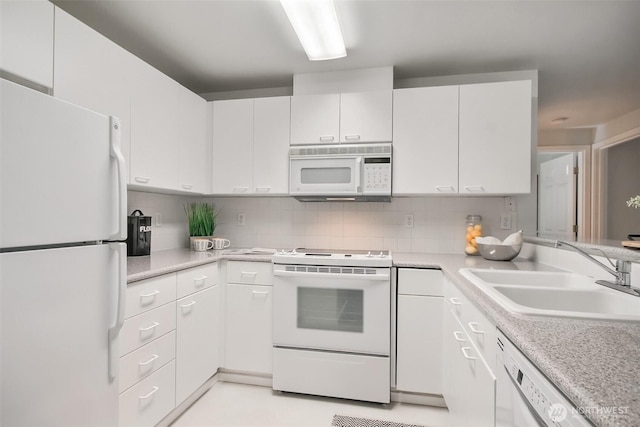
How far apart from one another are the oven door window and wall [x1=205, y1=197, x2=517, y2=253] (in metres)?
0.70

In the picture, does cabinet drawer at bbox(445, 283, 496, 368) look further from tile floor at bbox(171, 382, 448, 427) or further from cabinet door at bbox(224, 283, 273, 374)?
cabinet door at bbox(224, 283, 273, 374)

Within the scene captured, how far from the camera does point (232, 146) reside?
2.75 m

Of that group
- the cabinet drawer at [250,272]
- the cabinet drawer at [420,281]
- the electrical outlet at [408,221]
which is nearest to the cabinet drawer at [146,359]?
the cabinet drawer at [250,272]

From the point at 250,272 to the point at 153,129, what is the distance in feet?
3.72

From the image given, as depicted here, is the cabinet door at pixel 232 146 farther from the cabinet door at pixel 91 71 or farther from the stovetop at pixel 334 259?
the cabinet door at pixel 91 71

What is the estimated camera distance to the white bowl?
2.23 meters

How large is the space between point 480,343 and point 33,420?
1463 millimetres

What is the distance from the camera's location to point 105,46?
5.79 feet

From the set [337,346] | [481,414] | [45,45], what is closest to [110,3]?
[45,45]

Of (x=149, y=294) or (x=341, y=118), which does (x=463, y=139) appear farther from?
(x=149, y=294)

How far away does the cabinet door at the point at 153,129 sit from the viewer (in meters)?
1.98

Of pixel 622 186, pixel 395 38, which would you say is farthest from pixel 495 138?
pixel 622 186

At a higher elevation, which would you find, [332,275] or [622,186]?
[622,186]

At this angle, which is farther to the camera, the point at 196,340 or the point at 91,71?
the point at 196,340
